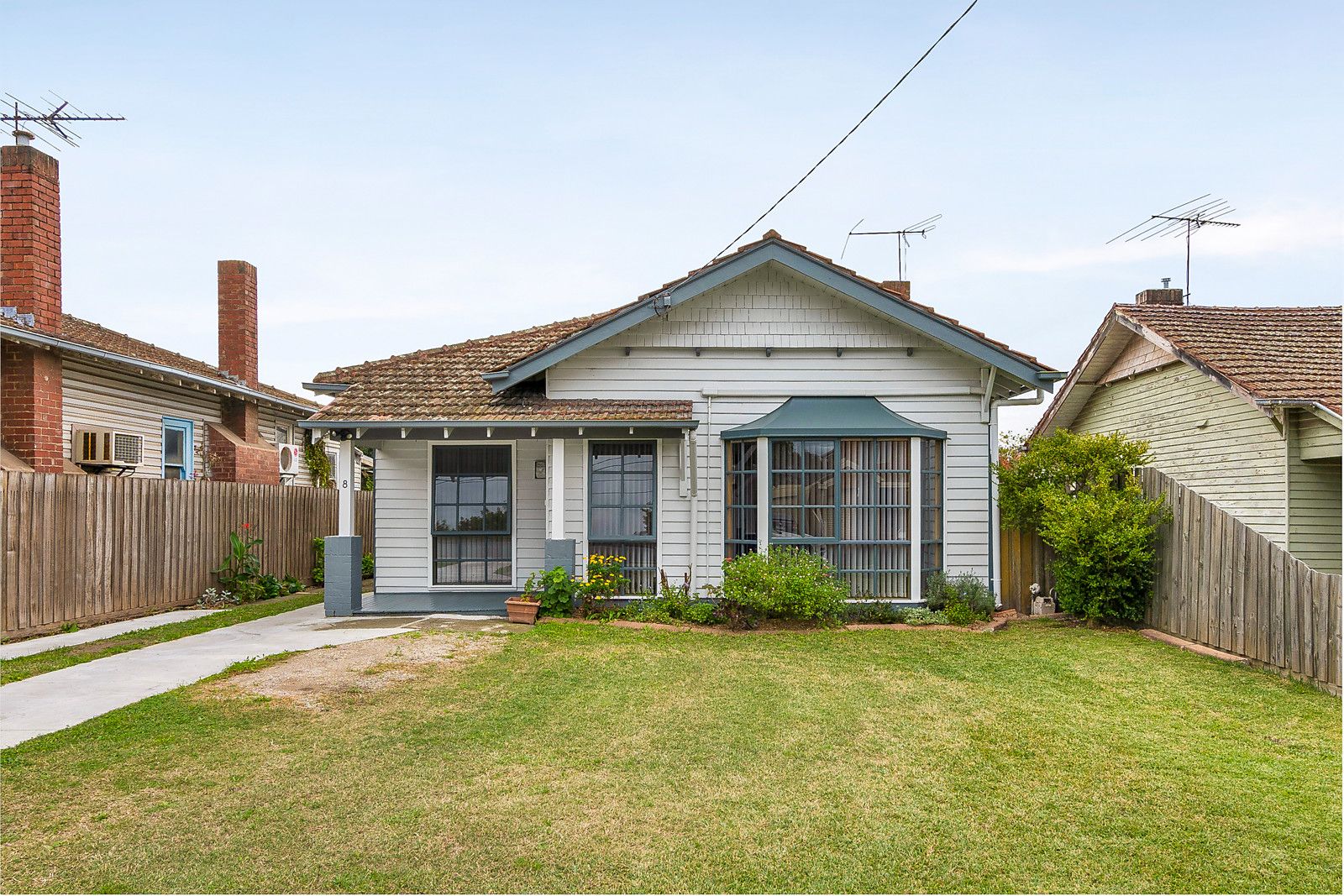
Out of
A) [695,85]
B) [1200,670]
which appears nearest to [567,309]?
[695,85]

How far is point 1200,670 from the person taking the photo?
8.03 meters

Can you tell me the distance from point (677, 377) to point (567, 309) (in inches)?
176

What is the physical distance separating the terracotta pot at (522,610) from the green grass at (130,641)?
381cm

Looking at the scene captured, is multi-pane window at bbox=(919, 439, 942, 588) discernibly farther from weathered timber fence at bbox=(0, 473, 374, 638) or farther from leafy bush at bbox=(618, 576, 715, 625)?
weathered timber fence at bbox=(0, 473, 374, 638)

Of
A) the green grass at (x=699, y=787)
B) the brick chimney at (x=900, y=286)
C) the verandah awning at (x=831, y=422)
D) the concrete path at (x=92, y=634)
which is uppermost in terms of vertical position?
the brick chimney at (x=900, y=286)

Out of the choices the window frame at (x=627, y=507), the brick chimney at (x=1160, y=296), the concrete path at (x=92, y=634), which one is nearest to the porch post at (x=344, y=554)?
the concrete path at (x=92, y=634)

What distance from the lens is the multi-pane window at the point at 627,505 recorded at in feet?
38.7

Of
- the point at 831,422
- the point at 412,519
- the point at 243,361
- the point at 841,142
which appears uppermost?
Answer: the point at 841,142

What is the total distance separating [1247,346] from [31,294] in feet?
59.7

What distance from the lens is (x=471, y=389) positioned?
12.2 m

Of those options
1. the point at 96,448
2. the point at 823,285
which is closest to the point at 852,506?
the point at 823,285

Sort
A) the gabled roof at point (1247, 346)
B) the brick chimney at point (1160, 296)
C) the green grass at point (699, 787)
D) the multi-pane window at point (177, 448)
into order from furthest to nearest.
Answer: the brick chimney at point (1160, 296) < the multi-pane window at point (177, 448) < the gabled roof at point (1247, 346) < the green grass at point (699, 787)

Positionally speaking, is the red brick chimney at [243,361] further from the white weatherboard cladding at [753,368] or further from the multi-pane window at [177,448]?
the white weatherboard cladding at [753,368]

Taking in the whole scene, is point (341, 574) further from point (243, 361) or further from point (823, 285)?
point (243, 361)
